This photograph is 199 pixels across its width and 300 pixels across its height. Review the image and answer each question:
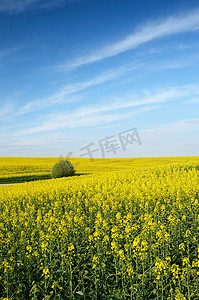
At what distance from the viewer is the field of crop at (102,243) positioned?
4.44 metres

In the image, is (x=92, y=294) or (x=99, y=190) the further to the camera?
(x=99, y=190)

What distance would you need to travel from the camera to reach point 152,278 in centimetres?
470

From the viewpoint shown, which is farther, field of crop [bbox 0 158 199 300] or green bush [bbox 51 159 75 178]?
green bush [bbox 51 159 75 178]

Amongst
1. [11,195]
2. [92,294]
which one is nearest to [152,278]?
[92,294]

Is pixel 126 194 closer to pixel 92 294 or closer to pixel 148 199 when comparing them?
pixel 148 199

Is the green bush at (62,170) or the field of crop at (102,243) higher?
the green bush at (62,170)

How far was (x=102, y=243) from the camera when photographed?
5812 mm

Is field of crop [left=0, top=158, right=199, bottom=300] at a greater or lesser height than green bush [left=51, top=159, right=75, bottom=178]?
lesser

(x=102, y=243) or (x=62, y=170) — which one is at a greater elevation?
(x=62, y=170)

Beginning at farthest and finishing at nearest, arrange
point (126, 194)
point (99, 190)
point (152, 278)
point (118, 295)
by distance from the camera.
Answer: point (99, 190) < point (126, 194) < point (152, 278) < point (118, 295)

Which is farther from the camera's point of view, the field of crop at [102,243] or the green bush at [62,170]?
the green bush at [62,170]

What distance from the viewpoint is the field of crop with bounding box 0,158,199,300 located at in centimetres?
444

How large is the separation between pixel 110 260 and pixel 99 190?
7.03 meters

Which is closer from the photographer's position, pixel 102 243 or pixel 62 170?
pixel 102 243
